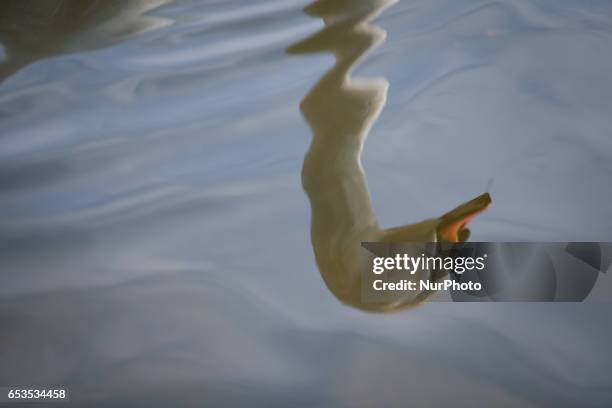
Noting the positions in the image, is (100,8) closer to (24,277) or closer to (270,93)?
(270,93)

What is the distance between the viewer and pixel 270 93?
47.6 inches

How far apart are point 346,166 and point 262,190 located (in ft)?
0.41

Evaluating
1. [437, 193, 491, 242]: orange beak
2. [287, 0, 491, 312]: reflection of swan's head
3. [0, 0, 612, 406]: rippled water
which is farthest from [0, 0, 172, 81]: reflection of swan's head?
[437, 193, 491, 242]: orange beak

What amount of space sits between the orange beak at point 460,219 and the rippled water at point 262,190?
0.01 m

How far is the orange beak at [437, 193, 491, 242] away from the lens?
934 mm

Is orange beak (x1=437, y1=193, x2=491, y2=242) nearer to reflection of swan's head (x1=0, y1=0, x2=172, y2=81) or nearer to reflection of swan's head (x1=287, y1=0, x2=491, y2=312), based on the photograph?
reflection of swan's head (x1=287, y1=0, x2=491, y2=312)

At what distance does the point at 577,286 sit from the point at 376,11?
0.70 meters

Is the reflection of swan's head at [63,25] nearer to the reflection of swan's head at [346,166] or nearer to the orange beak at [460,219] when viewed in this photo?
the reflection of swan's head at [346,166]

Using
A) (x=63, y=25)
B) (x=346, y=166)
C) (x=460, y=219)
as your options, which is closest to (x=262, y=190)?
(x=346, y=166)

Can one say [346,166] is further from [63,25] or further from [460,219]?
[63,25]

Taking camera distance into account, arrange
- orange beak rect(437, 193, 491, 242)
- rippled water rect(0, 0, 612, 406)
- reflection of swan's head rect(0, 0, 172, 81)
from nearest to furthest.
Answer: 1. rippled water rect(0, 0, 612, 406)
2. orange beak rect(437, 193, 491, 242)
3. reflection of swan's head rect(0, 0, 172, 81)

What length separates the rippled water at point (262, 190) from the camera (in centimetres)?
79

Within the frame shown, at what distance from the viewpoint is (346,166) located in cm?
107

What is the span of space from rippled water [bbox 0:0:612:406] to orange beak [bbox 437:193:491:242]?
0.05 ft
